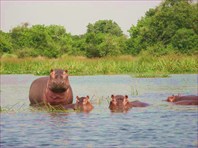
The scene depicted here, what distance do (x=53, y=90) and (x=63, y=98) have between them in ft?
1.08

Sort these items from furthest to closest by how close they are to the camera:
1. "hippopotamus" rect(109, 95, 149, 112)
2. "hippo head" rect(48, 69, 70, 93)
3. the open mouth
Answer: the open mouth → "hippo head" rect(48, 69, 70, 93) → "hippopotamus" rect(109, 95, 149, 112)

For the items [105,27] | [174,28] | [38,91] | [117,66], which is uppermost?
[105,27]

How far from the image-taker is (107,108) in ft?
42.6

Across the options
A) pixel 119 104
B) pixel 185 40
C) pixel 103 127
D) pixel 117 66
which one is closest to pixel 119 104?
pixel 119 104

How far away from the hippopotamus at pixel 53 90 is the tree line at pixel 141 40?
27470mm

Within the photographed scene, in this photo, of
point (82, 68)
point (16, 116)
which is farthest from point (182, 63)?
point (16, 116)

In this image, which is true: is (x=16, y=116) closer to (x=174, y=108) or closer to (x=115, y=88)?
(x=174, y=108)

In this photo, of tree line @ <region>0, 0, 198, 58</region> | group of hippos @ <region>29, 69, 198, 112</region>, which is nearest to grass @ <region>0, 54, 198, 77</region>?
tree line @ <region>0, 0, 198, 58</region>

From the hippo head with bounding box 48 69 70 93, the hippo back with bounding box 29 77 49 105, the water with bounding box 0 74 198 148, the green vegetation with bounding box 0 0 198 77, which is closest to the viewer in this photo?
the water with bounding box 0 74 198 148

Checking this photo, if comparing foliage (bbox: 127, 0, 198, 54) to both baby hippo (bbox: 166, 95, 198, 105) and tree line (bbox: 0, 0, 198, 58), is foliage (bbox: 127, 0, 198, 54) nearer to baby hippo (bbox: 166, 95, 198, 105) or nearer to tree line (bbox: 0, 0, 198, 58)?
tree line (bbox: 0, 0, 198, 58)

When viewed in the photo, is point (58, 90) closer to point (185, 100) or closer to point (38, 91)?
point (38, 91)

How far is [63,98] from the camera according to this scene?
13289 millimetres

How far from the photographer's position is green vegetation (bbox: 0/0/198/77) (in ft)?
101

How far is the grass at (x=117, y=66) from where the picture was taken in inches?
1145
